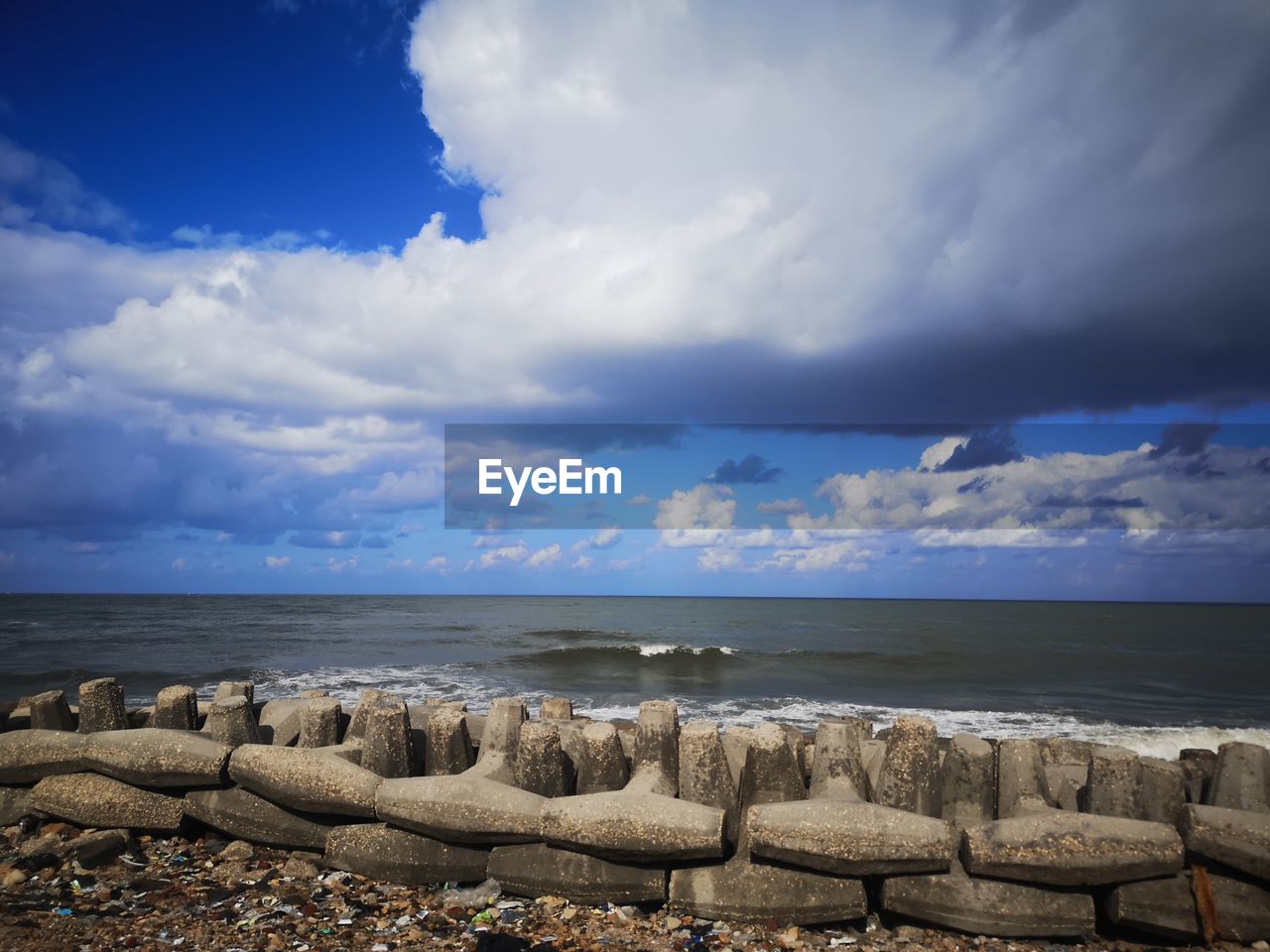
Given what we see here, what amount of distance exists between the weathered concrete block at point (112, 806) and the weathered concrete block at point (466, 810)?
5.00 ft

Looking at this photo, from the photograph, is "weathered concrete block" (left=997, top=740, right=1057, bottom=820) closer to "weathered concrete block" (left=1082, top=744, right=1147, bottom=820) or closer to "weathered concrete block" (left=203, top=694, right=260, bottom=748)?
"weathered concrete block" (left=1082, top=744, right=1147, bottom=820)

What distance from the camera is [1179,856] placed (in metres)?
3.28

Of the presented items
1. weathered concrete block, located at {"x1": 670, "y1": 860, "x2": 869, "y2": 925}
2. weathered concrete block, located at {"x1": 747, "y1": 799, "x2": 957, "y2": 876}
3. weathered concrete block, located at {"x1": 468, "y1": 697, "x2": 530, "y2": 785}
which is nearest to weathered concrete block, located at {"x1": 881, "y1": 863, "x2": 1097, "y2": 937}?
weathered concrete block, located at {"x1": 747, "y1": 799, "x2": 957, "y2": 876}

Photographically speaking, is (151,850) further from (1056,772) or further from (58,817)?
(1056,772)

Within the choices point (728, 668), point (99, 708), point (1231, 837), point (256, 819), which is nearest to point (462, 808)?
point (256, 819)

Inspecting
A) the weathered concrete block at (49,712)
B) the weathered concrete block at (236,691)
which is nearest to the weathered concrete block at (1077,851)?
the weathered concrete block at (236,691)

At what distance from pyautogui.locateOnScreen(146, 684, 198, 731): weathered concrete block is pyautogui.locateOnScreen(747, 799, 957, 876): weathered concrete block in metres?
3.80

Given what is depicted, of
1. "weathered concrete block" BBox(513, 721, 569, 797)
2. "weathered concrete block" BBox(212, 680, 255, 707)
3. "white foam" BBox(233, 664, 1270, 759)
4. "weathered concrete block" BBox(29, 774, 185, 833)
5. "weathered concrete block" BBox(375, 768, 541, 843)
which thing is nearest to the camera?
"weathered concrete block" BBox(375, 768, 541, 843)

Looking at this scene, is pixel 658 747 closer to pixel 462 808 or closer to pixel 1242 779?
pixel 462 808

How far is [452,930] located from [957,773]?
8.55ft

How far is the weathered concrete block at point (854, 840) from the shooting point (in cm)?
334

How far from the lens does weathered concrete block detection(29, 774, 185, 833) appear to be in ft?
14.4

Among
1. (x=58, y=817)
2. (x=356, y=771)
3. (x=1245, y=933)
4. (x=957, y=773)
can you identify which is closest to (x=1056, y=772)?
(x=957, y=773)

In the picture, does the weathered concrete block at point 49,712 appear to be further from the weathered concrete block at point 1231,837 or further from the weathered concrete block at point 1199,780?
the weathered concrete block at point 1199,780
